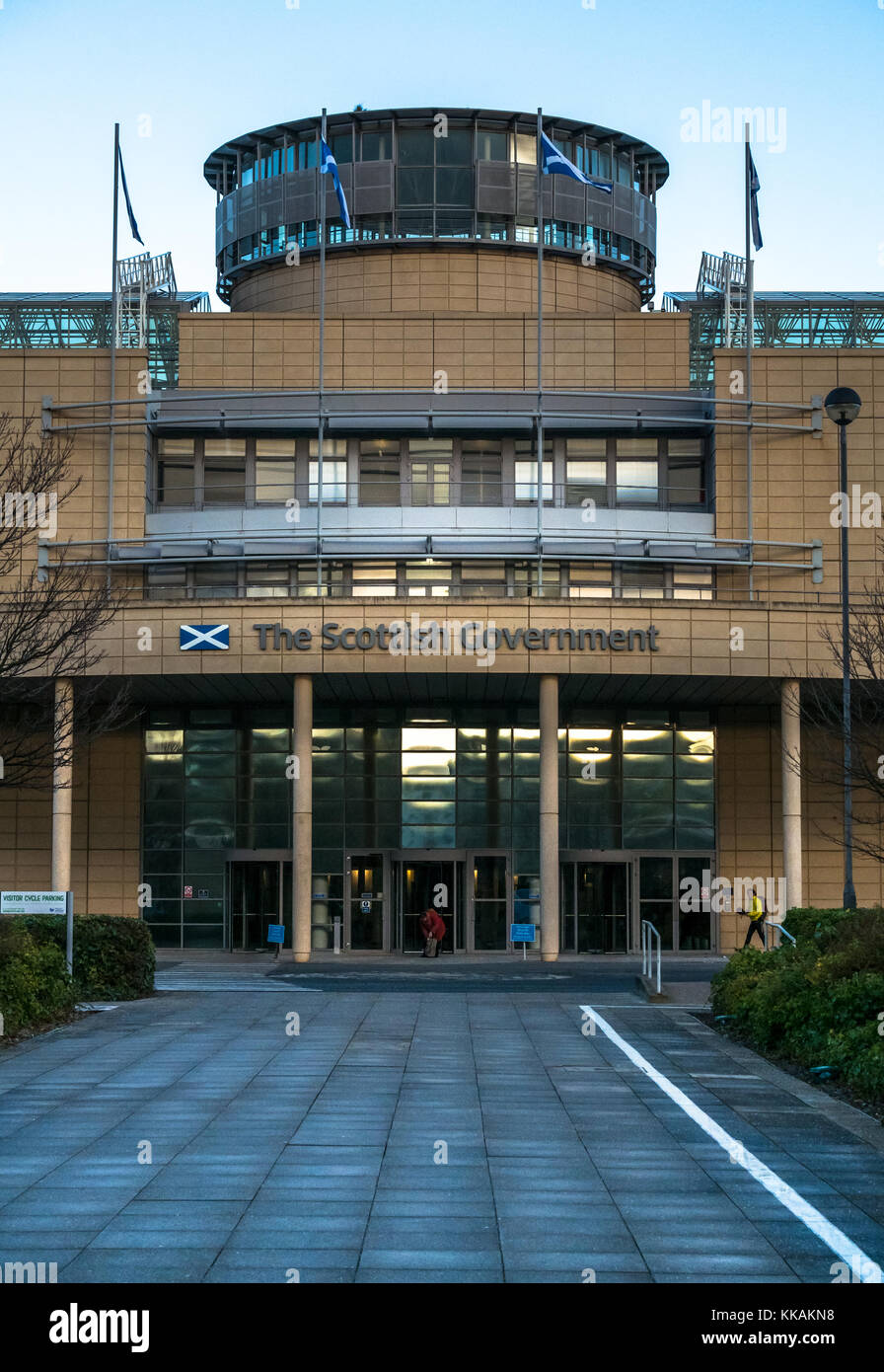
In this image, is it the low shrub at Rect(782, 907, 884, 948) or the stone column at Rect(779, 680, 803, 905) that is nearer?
the low shrub at Rect(782, 907, 884, 948)

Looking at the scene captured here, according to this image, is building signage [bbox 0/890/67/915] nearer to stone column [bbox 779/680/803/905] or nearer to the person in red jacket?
the person in red jacket

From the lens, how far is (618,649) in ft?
123

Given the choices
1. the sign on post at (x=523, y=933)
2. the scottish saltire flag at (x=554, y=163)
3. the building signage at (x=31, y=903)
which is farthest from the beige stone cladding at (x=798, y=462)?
the building signage at (x=31, y=903)

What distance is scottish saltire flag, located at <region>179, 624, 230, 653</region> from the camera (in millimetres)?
37438

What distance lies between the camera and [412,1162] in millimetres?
10812

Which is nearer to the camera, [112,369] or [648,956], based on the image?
[648,956]

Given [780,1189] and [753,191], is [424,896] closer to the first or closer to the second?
[753,191]

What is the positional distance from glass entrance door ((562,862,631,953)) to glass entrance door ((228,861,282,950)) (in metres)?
7.33

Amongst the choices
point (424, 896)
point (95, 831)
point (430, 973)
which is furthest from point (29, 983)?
point (95, 831)

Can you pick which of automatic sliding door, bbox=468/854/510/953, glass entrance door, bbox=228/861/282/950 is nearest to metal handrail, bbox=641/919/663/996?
automatic sliding door, bbox=468/854/510/953

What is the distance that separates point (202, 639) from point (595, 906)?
12.4m
